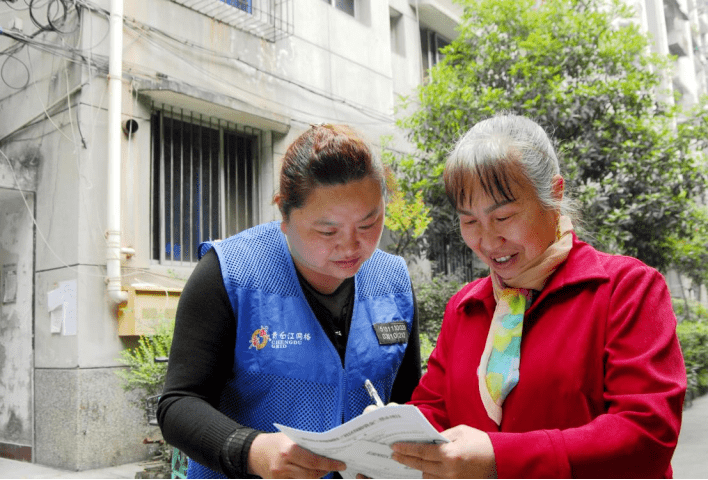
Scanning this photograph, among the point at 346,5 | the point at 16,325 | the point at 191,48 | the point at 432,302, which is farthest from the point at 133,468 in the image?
the point at 346,5

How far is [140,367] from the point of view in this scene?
16.5 feet

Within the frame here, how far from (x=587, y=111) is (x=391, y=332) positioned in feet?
19.8

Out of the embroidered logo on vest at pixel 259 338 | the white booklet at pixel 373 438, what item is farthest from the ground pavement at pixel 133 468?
the white booklet at pixel 373 438

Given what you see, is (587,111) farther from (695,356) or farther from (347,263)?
(347,263)

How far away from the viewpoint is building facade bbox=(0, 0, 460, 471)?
5.34 m

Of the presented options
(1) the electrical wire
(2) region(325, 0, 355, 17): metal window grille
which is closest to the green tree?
(1) the electrical wire

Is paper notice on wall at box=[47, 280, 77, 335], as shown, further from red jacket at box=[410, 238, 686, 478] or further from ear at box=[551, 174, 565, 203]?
ear at box=[551, 174, 565, 203]

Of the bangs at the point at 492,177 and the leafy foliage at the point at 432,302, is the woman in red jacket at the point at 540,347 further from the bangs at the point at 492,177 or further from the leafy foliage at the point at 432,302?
the leafy foliage at the point at 432,302

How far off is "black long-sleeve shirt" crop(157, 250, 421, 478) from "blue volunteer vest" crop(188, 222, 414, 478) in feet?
0.10

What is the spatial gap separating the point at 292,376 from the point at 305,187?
0.48 metres

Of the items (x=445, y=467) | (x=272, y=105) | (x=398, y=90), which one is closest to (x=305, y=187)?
(x=445, y=467)

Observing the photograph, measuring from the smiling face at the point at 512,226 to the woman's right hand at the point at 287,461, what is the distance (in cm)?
59

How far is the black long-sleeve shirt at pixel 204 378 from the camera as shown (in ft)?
4.66

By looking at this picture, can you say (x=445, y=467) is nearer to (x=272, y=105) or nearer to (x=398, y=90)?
(x=272, y=105)
